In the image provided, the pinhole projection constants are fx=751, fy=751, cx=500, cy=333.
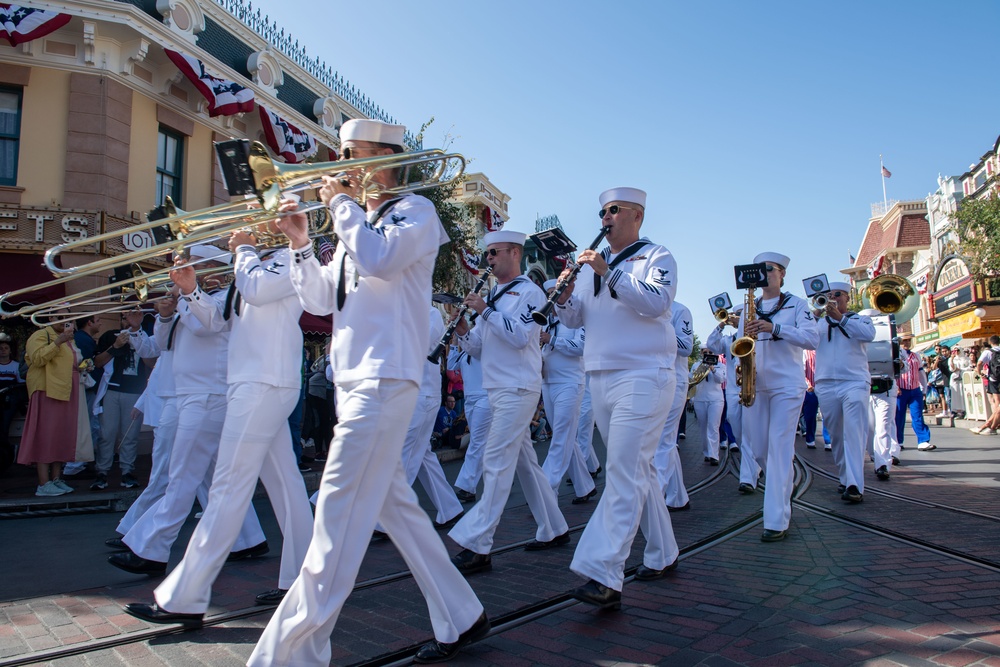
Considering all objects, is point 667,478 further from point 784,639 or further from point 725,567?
point 784,639

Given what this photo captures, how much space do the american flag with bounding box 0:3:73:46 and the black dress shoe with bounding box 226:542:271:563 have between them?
11.5 meters

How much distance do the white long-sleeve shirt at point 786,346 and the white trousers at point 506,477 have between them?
219 centimetres

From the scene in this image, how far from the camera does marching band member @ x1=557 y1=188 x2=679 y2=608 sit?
4.07m

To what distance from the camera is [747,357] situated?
639 centimetres

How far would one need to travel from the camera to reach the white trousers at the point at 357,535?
9.64ft

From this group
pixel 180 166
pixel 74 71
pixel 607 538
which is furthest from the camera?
pixel 180 166

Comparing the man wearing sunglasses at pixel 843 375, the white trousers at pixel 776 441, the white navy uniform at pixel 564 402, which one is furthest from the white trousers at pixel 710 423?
the white trousers at pixel 776 441

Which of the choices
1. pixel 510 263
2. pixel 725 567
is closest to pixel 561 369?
pixel 510 263

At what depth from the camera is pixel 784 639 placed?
11.4 ft

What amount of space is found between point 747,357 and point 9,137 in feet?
45.2

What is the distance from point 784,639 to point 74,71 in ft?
50.3

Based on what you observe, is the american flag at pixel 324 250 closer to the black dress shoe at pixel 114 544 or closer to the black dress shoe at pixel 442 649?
the black dress shoe at pixel 114 544

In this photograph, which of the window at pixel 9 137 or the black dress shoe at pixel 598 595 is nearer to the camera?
the black dress shoe at pixel 598 595

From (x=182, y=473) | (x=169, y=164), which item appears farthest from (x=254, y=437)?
(x=169, y=164)
